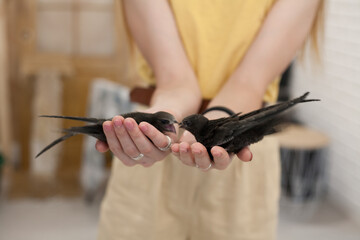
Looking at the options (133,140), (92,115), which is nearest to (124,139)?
(133,140)

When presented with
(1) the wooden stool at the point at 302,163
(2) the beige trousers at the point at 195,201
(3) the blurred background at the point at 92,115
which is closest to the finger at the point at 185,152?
(2) the beige trousers at the point at 195,201

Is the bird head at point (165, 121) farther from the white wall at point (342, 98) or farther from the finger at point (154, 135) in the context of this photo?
the white wall at point (342, 98)

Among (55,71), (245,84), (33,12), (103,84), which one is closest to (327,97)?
(103,84)

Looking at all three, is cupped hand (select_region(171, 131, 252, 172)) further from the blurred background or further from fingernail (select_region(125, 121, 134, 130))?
the blurred background

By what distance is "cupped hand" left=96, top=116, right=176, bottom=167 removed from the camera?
0.61 metres

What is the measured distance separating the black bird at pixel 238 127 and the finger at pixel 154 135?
34 millimetres

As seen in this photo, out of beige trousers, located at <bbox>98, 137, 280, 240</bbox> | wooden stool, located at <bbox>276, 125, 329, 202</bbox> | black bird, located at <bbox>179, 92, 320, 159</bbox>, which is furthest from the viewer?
wooden stool, located at <bbox>276, 125, 329, 202</bbox>

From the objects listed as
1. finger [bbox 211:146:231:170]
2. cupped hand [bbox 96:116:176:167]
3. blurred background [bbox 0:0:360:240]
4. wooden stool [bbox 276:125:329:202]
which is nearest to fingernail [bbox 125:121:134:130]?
cupped hand [bbox 96:116:176:167]

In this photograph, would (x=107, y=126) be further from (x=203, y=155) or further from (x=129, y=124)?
(x=203, y=155)

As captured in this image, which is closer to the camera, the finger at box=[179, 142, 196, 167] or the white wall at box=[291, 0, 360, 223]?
the finger at box=[179, 142, 196, 167]

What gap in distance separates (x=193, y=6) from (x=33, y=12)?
84.9 inches

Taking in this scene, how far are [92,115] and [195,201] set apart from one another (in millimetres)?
1704

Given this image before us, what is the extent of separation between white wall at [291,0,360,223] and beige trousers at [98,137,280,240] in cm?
158

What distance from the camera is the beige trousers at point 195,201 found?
829mm
